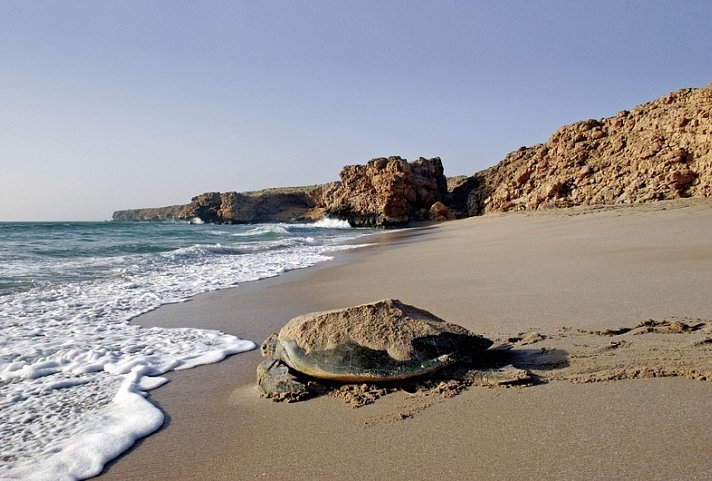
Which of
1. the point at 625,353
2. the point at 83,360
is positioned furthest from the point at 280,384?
the point at 625,353

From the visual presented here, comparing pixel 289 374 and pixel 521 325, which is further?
pixel 521 325

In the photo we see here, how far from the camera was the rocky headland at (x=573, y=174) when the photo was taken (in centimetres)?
1797

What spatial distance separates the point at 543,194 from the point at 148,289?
73.6ft

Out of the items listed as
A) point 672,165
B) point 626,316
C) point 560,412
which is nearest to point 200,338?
point 560,412

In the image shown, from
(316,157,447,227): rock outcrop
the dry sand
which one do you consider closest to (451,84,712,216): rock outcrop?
(316,157,447,227): rock outcrop

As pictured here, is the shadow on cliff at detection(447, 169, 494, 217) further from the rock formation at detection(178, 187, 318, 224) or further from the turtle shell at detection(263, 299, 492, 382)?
the turtle shell at detection(263, 299, 492, 382)

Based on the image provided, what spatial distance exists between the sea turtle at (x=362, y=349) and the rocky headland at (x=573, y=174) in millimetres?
17536

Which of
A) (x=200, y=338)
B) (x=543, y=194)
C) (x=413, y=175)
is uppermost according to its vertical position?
(x=413, y=175)

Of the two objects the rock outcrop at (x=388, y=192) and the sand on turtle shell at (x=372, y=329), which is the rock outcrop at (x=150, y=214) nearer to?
the rock outcrop at (x=388, y=192)

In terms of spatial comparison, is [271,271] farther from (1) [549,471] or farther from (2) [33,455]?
(1) [549,471]

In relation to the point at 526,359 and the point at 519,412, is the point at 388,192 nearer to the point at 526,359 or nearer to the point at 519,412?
the point at 526,359

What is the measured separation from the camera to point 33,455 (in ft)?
8.30

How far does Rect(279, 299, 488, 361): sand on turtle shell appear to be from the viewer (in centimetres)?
317

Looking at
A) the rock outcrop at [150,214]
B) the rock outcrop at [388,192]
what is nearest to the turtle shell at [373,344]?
the rock outcrop at [388,192]
